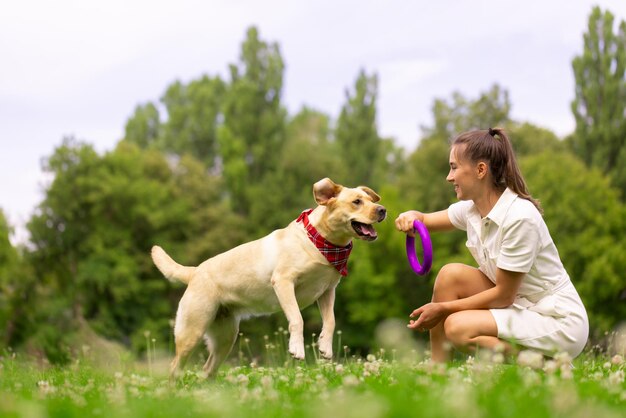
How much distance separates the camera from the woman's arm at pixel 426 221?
6.54 m

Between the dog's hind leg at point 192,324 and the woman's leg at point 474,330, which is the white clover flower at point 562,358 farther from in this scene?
the dog's hind leg at point 192,324

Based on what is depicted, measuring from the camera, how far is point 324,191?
22.7 ft

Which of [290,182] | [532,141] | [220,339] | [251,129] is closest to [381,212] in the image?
[220,339]

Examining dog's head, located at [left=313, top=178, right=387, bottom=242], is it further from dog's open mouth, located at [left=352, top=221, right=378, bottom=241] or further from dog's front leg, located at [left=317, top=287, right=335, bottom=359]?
dog's front leg, located at [left=317, top=287, right=335, bottom=359]

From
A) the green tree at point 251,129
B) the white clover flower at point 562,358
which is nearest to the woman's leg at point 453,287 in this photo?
the white clover flower at point 562,358

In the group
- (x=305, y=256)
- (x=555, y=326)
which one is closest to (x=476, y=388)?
(x=555, y=326)

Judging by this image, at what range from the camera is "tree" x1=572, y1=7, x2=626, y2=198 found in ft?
131

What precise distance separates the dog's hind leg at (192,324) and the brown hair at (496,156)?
8.61ft

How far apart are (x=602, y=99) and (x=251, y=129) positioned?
63.0 ft

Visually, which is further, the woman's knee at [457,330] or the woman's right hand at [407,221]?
the woman's right hand at [407,221]

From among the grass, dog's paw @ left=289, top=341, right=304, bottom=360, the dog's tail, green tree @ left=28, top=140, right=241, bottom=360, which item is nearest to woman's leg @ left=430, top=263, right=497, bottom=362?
dog's paw @ left=289, top=341, right=304, bottom=360

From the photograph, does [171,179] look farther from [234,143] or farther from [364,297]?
[364,297]

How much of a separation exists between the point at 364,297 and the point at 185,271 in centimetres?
3335

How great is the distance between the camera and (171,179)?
142 ft
